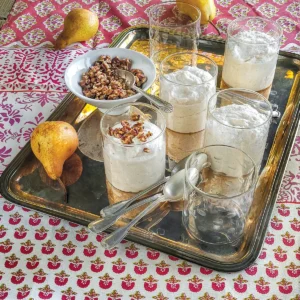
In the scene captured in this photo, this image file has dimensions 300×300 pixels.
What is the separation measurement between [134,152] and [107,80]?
0.24m

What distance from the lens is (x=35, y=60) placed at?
40.5 inches

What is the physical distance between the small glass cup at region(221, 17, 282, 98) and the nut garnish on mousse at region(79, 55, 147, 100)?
16 cm

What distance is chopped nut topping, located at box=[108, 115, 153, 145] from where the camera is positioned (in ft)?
2.10

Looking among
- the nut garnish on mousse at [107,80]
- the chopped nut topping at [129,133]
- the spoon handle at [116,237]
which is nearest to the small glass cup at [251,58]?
the nut garnish on mousse at [107,80]

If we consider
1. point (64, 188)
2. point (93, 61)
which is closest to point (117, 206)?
point (64, 188)

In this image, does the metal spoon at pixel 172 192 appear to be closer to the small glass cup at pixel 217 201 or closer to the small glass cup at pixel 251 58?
the small glass cup at pixel 217 201

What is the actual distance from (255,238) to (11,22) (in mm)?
835

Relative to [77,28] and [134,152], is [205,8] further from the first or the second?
[134,152]

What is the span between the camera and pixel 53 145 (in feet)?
2.30

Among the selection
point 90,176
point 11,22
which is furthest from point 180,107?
point 11,22

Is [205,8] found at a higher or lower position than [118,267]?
higher

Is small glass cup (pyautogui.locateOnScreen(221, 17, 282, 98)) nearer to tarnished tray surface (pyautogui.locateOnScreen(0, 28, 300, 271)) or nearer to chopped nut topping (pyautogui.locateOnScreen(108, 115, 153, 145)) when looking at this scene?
tarnished tray surface (pyautogui.locateOnScreen(0, 28, 300, 271))

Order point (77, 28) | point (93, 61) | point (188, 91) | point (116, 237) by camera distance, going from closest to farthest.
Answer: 1. point (116, 237)
2. point (188, 91)
3. point (93, 61)
4. point (77, 28)

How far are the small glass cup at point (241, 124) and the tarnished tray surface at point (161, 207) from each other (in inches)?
2.5
